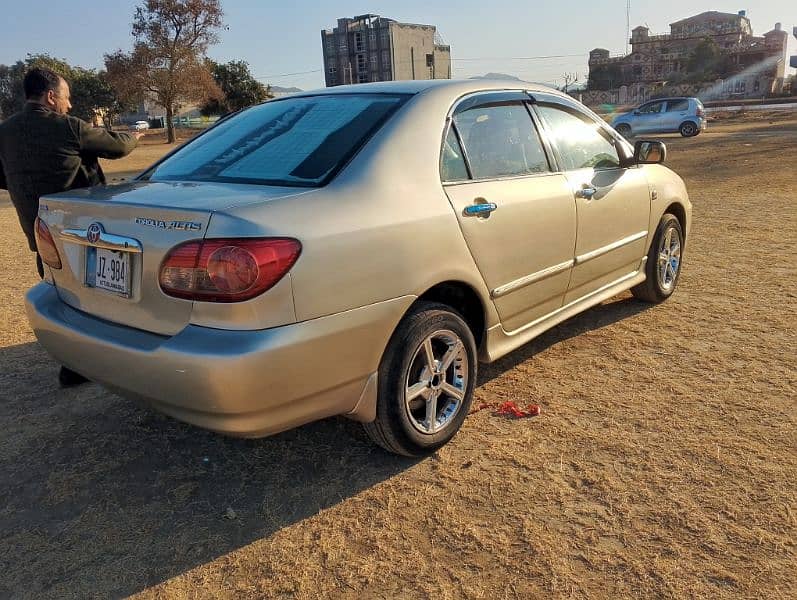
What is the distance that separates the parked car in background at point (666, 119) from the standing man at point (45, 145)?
2368cm

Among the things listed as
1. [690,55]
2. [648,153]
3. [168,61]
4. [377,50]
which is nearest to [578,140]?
[648,153]

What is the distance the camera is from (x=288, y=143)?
301cm

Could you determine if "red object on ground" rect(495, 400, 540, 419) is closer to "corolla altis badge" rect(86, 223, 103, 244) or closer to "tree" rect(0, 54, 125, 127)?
"corolla altis badge" rect(86, 223, 103, 244)

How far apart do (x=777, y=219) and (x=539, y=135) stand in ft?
Answer: 19.4

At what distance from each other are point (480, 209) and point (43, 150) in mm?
2607

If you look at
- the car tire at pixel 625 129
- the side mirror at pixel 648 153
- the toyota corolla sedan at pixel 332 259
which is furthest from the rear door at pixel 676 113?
the toyota corolla sedan at pixel 332 259

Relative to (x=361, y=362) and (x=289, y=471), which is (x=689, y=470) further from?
(x=289, y=471)

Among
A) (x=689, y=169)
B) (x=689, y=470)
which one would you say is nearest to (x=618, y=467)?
(x=689, y=470)

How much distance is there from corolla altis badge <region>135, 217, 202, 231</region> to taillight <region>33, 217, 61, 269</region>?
75 cm

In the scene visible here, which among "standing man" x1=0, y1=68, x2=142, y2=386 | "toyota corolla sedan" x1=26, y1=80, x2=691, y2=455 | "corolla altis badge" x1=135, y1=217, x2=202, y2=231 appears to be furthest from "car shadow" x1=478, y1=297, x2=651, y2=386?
"standing man" x1=0, y1=68, x2=142, y2=386

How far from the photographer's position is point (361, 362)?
2537 millimetres

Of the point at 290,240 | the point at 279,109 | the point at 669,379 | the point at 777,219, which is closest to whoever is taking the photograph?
the point at 290,240

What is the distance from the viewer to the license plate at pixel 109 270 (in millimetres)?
2496

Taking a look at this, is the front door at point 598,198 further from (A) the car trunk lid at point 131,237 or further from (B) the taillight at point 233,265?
(B) the taillight at point 233,265
